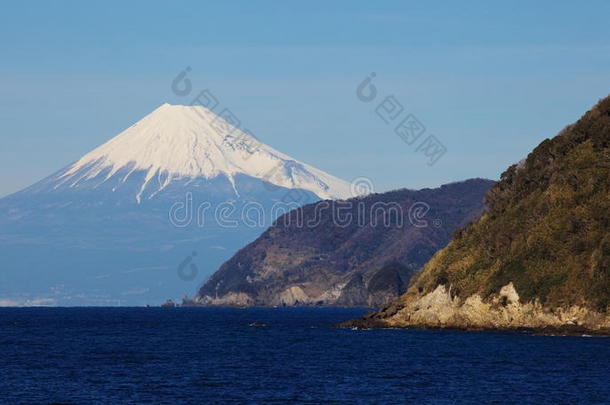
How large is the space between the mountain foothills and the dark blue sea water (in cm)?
384

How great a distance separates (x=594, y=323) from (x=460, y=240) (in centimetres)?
3299

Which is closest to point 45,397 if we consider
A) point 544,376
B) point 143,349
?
point 544,376

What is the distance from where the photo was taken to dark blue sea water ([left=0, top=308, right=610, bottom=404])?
2990 inches

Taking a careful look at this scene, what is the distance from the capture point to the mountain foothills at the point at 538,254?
387ft

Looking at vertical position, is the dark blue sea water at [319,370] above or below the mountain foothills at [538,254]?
below

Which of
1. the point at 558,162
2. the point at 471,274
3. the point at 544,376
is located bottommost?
the point at 544,376

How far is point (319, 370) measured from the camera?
94.4 m

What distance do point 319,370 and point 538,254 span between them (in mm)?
40234

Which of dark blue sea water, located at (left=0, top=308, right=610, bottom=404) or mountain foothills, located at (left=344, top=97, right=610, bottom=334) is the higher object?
mountain foothills, located at (left=344, top=97, right=610, bottom=334)

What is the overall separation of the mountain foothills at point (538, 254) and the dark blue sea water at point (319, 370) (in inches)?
151

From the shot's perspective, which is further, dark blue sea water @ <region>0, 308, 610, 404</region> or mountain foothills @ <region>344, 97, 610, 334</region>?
mountain foothills @ <region>344, 97, 610, 334</region>

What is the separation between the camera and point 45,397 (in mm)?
76188

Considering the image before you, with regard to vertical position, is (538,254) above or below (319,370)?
above

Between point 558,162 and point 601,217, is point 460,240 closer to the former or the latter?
point 558,162
